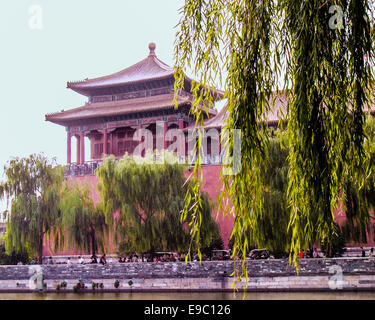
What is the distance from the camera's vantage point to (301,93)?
8.41 ft

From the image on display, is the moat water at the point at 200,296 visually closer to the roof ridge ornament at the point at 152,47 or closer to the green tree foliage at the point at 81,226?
the green tree foliage at the point at 81,226

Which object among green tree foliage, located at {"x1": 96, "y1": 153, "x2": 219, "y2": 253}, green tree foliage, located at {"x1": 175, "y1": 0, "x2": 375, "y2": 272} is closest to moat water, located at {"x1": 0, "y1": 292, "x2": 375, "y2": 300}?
green tree foliage, located at {"x1": 96, "y1": 153, "x2": 219, "y2": 253}

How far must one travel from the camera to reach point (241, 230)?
2.57 metres

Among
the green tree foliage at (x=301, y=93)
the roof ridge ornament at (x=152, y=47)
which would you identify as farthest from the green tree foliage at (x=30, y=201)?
the green tree foliage at (x=301, y=93)

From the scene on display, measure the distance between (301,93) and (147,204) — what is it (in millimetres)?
13417

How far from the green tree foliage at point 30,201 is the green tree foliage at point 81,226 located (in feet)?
1.14

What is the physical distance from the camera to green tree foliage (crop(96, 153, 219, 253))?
15.3m

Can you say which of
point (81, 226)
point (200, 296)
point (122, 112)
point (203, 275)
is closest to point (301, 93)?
point (200, 296)

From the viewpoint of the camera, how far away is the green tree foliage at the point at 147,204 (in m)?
15.3

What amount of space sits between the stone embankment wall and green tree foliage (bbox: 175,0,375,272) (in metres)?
11.2

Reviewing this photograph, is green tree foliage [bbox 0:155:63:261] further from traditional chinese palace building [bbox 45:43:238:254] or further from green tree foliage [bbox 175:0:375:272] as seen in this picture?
green tree foliage [bbox 175:0:375:272]

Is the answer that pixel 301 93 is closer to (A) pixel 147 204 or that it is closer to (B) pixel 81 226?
(A) pixel 147 204
